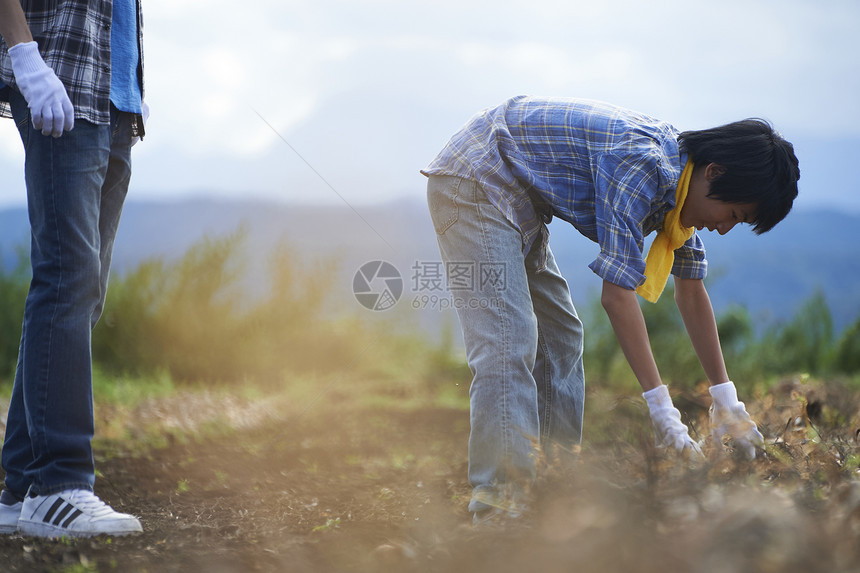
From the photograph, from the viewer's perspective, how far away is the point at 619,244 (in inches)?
71.1

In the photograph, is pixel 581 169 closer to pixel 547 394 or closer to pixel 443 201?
pixel 443 201

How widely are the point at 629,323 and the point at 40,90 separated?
155 centimetres

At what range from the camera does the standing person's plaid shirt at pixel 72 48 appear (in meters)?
1.80

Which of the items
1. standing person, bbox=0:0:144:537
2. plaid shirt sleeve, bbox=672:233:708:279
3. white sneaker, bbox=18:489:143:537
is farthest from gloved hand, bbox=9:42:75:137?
plaid shirt sleeve, bbox=672:233:708:279

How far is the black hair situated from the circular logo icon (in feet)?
6.22

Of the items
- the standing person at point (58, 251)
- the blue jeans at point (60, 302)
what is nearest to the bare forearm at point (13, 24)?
the standing person at point (58, 251)

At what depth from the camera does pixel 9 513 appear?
72.6 inches

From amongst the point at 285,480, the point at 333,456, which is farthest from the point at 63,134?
the point at 333,456

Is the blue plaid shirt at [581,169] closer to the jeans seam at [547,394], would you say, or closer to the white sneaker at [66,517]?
the jeans seam at [547,394]

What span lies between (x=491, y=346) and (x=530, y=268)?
17.2 inches

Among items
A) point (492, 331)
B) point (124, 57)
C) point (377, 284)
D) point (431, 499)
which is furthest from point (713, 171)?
point (377, 284)

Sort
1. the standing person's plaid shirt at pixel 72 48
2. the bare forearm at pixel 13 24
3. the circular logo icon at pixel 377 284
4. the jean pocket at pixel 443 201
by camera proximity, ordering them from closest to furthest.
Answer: the bare forearm at pixel 13 24, the standing person's plaid shirt at pixel 72 48, the jean pocket at pixel 443 201, the circular logo icon at pixel 377 284

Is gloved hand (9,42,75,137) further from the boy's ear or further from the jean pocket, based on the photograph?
the boy's ear

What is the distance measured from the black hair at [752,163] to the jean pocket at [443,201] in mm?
643
